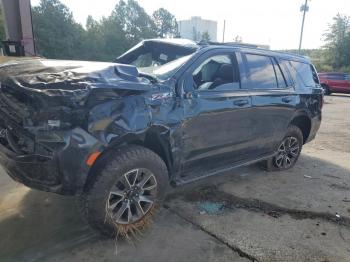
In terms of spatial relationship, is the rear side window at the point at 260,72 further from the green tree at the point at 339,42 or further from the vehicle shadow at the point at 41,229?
the green tree at the point at 339,42

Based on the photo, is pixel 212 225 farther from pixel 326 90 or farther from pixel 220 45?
pixel 326 90

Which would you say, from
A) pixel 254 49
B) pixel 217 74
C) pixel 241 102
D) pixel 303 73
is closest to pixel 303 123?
pixel 303 73

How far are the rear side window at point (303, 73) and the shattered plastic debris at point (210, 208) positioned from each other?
2522 millimetres

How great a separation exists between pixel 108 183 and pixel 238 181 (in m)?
2.56

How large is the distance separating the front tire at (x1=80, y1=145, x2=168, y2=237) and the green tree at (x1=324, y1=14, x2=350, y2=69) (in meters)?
45.6

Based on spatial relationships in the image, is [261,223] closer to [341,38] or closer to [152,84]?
[152,84]

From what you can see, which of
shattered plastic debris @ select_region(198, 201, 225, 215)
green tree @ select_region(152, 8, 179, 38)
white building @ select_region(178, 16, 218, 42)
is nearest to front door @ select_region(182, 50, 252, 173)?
shattered plastic debris @ select_region(198, 201, 225, 215)

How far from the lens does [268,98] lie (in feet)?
16.0

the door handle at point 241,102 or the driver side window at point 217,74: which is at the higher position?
the driver side window at point 217,74

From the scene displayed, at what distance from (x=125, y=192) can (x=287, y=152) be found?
339 cm

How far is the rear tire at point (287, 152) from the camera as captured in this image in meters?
5.64

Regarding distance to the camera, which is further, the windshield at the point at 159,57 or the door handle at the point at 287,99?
the door handle at the point at 287,99

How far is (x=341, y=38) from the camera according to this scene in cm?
4328

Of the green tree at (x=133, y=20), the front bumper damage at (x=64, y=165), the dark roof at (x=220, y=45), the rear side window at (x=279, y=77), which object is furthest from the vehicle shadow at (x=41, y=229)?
the green tree at (x=133, y=20)
